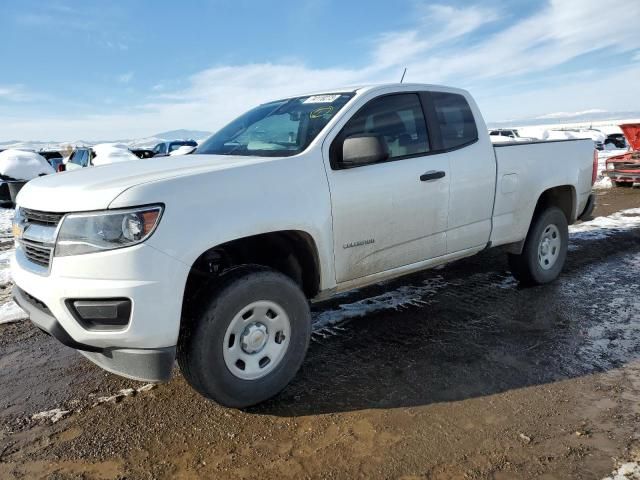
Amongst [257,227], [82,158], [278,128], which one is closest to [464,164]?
[278,128]

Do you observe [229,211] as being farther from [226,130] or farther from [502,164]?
[502,164]

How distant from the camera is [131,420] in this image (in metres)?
2.86

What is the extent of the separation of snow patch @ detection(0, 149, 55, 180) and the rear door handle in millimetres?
11645

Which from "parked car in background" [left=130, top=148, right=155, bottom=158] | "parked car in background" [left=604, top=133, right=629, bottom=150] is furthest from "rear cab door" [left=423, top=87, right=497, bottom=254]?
"parked car in background" [left=604, top=133, right=629, bottom=150]

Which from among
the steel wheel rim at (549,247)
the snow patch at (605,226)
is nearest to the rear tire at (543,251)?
the steel wheel rim at (549,247)

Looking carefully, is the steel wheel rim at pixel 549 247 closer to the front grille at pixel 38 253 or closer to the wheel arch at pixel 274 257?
the wheel arch at pixel 274 257

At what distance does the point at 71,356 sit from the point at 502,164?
3869 millimetres

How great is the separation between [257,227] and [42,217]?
1.17 m

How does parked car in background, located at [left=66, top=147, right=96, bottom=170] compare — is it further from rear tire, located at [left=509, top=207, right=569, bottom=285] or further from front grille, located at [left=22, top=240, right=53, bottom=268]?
rear tire, located at [left=509, top=207, right=569, bottom=285]

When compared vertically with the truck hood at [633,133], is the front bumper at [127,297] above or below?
below

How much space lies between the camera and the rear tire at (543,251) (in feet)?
15.8

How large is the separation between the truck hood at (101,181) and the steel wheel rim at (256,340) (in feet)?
2.81

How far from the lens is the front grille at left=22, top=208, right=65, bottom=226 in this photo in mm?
2561

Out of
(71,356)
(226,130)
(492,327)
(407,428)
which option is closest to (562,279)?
(492,327)
